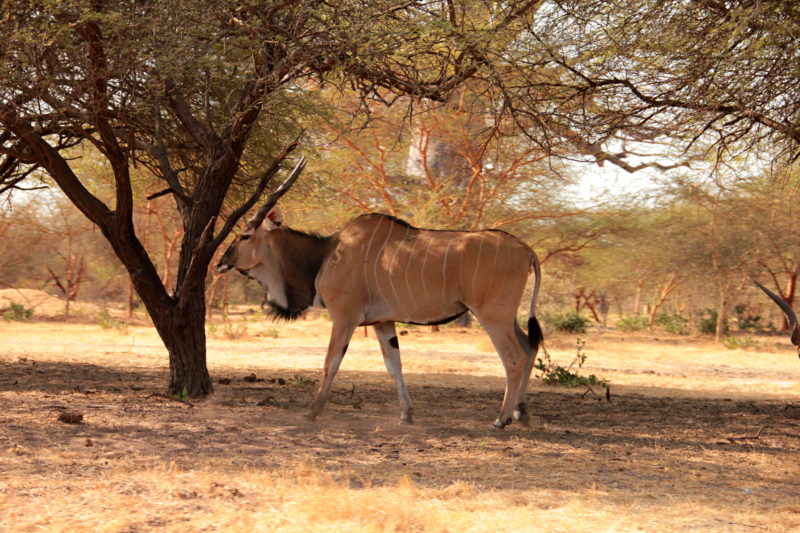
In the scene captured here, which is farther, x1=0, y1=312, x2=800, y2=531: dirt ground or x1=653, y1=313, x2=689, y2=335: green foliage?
x1=653, y1=313, x2=689, y2=335: green foliage

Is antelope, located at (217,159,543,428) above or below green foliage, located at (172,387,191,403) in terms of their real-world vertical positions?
above

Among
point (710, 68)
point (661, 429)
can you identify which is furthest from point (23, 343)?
point (710, 68)

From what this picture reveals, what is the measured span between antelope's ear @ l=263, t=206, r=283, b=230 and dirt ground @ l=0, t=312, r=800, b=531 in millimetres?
1515

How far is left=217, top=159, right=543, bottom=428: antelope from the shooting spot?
6488mm

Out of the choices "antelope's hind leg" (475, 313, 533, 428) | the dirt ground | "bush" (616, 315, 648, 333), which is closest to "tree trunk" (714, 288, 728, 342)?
"bush" (616, 315, 648, 333)

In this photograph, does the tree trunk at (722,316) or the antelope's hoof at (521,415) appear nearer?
the antelope's hoof at (521,415)

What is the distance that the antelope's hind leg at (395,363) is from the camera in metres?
6.69

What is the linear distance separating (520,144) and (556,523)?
15.4 metres

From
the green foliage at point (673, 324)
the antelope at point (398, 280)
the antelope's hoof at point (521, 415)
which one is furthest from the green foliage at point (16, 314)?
the green foliage at point (673, 324)

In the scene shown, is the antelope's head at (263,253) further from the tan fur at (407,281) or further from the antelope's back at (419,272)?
the antelope's back at (419,272)

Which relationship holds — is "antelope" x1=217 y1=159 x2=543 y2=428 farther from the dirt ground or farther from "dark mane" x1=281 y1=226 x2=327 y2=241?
the dirt ground

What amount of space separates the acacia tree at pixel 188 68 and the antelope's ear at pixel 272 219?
19cm

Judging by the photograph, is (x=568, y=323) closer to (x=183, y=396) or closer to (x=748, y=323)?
(x=748, y=323)

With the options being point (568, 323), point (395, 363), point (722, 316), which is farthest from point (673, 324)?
point (395, 363)
